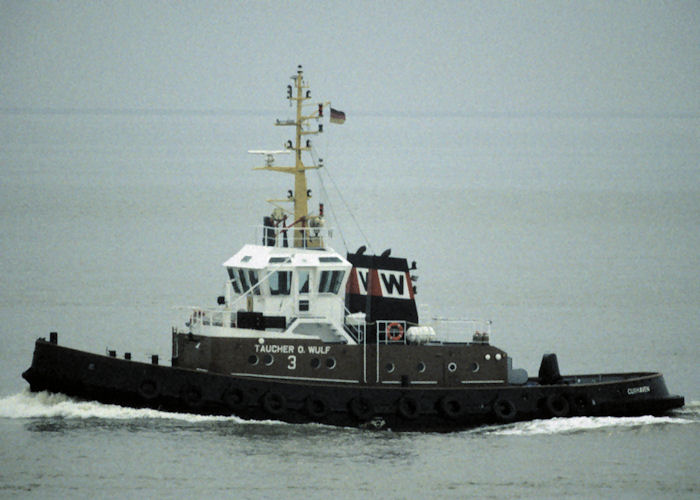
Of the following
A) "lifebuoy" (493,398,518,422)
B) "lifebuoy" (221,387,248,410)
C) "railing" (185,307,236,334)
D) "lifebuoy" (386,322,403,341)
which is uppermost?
"railing" (185,307,236,334)

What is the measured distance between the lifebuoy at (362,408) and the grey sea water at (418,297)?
38 cm

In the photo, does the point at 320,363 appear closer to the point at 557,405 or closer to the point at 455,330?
the point at 455,330

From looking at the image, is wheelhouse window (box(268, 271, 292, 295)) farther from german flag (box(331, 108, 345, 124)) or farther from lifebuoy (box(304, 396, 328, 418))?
german flag (box(331, 108, 345, 124))

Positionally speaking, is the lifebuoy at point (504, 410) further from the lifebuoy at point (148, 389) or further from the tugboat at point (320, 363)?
the lifebuoy at point (148, 389)

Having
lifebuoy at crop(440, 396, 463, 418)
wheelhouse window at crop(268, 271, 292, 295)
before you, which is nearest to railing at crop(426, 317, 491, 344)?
lifebuoy at crop(440, 396, 463, 418)

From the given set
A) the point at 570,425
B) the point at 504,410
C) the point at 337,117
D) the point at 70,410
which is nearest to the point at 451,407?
the point at 504,410

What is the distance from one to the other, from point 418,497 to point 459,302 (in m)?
23.0

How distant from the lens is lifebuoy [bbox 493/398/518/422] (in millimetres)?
26688

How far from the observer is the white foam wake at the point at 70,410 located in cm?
2600

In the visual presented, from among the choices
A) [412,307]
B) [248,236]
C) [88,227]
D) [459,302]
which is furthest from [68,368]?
[88,227]

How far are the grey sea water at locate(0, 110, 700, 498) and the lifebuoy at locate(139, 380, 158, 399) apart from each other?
0.52 metres

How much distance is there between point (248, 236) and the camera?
6028 centimetres

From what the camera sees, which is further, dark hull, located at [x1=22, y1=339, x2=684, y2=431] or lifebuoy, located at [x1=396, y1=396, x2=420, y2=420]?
lifebuoy, located at [x1=396, y1=396, x2=420, y2=420]

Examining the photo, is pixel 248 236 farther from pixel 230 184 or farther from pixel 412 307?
pixel 230 184
